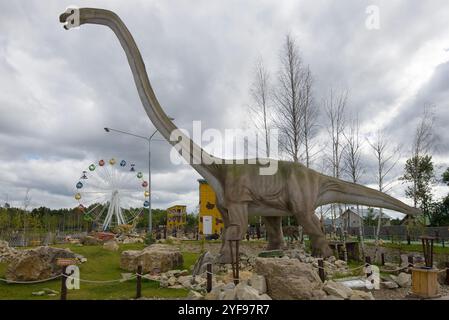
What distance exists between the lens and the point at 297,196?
25.7ft

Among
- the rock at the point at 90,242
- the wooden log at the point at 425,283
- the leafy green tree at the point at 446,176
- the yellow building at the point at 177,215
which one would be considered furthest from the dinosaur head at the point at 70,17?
the yellow building at the point at 177,215

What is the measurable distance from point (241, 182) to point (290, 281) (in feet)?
10.3

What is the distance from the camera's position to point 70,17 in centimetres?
689

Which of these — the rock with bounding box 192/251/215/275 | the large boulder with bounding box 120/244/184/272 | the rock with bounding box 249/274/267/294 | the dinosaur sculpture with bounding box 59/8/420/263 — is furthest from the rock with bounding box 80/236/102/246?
the rock with bounding box 249/274/267/294

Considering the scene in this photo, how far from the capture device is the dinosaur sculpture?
Result: 7.43 meters

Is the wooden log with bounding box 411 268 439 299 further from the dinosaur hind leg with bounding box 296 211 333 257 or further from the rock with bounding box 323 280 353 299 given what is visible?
the dinosaur hind leg with bounding box 296 211 333 257

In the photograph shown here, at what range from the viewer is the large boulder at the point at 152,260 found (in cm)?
885

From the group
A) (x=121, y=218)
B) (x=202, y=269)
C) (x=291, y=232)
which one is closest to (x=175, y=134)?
(x=202, y=269)

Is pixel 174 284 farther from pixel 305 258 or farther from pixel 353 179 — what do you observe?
pixel 353 179

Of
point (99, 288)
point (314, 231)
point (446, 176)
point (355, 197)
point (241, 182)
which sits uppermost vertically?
point (446, 176)

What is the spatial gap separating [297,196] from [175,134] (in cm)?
307

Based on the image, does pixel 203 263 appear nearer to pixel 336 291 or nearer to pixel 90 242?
pixel 336 291

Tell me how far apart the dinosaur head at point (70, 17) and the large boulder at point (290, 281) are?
19.4ft

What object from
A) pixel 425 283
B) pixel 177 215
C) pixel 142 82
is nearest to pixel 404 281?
pixel 425 283
